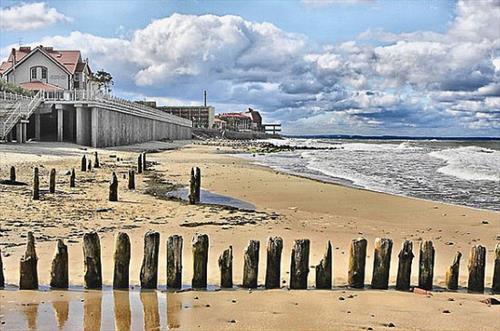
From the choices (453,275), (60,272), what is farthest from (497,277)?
(60,272)

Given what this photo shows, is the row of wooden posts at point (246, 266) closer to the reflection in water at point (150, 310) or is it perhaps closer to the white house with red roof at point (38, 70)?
the reflection in water at point (150, 310)

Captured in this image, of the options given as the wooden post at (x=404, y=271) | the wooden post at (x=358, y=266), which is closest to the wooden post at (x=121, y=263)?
the wooden post at (x=358, y=266)

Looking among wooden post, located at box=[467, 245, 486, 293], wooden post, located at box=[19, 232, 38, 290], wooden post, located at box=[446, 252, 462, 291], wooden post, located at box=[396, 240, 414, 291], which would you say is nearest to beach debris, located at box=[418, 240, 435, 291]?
wooden post, located at box=[396, 240, 414, 291]

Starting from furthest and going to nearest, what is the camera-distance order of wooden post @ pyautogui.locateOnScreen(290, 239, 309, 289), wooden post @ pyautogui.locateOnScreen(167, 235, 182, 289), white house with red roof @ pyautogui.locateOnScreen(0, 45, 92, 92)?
white house with red roof @ pyautogui.locateOnScreen(0, 45, 92, 92) → wooden post @ pyautogui.locateOnScreen(290, 239, 309, 289) → wooden post @ pyautogui.locateOnScreen(167, 235, 182, 289)

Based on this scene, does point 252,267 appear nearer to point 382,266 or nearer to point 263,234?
point 382,266

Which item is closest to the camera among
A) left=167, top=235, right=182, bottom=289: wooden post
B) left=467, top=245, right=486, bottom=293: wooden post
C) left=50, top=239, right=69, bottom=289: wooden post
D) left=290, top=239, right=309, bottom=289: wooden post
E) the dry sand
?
the dry sand

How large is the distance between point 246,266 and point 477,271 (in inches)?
141

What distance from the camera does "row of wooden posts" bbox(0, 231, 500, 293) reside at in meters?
8.45

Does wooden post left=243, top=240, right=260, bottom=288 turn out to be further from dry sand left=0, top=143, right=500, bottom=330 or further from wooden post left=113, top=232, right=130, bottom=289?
wooden post left=113, top=232, right=130, bottom=289

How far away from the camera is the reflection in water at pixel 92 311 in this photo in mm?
6683

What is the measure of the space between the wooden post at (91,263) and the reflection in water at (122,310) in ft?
1.35

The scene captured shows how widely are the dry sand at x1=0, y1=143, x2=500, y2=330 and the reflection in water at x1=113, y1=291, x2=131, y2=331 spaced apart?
0.12 metres

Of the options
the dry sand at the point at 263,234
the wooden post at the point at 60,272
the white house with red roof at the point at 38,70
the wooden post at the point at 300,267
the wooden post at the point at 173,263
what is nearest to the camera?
the dry sand at the point at 263,234

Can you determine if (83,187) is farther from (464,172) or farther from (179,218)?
(464,172)
